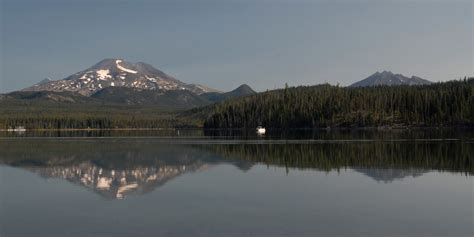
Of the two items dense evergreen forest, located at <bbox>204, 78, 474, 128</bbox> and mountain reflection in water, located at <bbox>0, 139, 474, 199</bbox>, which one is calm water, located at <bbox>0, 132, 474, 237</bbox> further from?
dense evergreen forest, located at <bbox>204, 78, 474, 128</bbox>

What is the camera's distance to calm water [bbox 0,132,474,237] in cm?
1709

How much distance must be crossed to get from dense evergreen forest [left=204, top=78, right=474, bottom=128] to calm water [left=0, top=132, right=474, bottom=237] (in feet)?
312

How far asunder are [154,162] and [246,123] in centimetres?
12704

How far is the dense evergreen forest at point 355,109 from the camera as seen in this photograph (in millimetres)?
130250

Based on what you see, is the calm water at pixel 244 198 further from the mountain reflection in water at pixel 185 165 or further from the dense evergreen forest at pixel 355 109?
the dense evergreen forest at pixel 355 109

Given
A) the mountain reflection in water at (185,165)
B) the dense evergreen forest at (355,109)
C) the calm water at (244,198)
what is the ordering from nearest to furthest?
the calm water at (244,198)
the mountain reflection in water at (185,165)
the dense evergreen forest at (355,109)

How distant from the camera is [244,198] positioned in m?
23.2

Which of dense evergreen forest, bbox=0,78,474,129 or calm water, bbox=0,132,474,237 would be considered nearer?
calm water, bbox=0,132,474,237

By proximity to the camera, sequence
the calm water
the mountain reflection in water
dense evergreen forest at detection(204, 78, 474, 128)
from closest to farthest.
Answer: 1. the calm water
2. the mountain reflection in water
3. dense evergreen forest at detection(204, 78, 474, 128)

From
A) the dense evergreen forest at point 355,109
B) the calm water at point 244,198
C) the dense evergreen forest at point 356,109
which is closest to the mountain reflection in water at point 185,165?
the calm water at point 244,198

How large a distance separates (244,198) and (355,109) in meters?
126

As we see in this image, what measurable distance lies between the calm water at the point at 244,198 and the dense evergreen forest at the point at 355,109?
95.1 m

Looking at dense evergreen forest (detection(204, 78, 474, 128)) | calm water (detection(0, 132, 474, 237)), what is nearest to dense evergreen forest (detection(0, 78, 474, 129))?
dense evergreen forest (detection(204, 78, 474, 128))

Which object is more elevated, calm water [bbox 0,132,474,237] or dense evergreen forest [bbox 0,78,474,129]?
dense evergreen forest [bbox 0,78,474,129]
